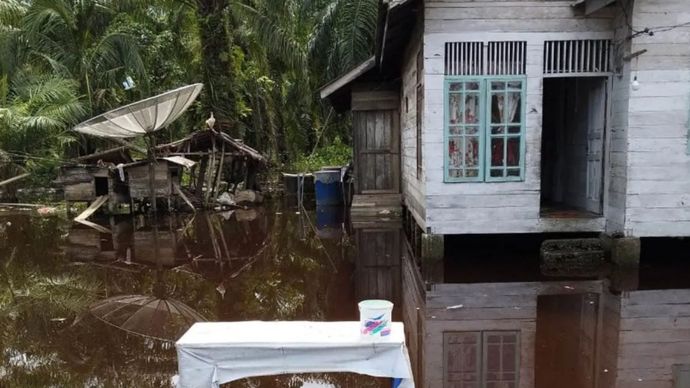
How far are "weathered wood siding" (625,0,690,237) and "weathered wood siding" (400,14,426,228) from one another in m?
2.76

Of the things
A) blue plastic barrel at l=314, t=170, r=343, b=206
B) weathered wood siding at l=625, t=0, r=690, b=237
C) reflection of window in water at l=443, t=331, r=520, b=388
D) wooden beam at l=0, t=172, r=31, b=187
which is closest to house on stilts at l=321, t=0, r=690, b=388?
weathered wood siding at l=625, t=0, r=690, b=237

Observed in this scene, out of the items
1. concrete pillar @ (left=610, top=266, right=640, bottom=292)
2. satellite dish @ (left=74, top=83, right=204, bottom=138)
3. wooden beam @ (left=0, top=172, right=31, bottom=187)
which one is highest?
satellite dish @ (left=74, top=83, right=204, bottom=138)

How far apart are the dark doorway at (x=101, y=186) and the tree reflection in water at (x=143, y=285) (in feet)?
5.01

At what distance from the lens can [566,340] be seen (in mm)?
4852

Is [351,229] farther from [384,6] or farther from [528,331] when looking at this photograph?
[528,331]

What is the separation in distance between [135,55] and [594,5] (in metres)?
14.1

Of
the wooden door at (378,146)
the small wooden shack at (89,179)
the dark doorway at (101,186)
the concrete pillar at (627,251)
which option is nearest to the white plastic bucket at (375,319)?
the concrete pillar at (627,251)

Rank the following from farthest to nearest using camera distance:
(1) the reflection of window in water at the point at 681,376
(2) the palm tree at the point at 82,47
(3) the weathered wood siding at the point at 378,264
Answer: (2) the palm tree at the point at 82,47
(3) the weathered wood siding at the point at 378,264
(1) the reflection of window in water at the point at 681,376

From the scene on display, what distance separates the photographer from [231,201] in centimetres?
1555

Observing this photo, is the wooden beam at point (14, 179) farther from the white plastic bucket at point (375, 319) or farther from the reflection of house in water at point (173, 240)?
the white plastic bucket at point (375, 319)

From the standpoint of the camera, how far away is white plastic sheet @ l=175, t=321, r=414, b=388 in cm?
319

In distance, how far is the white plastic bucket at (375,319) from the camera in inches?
125

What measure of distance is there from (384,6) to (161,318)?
4.95m

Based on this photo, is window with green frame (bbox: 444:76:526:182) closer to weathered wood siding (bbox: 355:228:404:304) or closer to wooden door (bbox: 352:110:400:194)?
weathered wood siding (bbox: 355:228:404:304)
